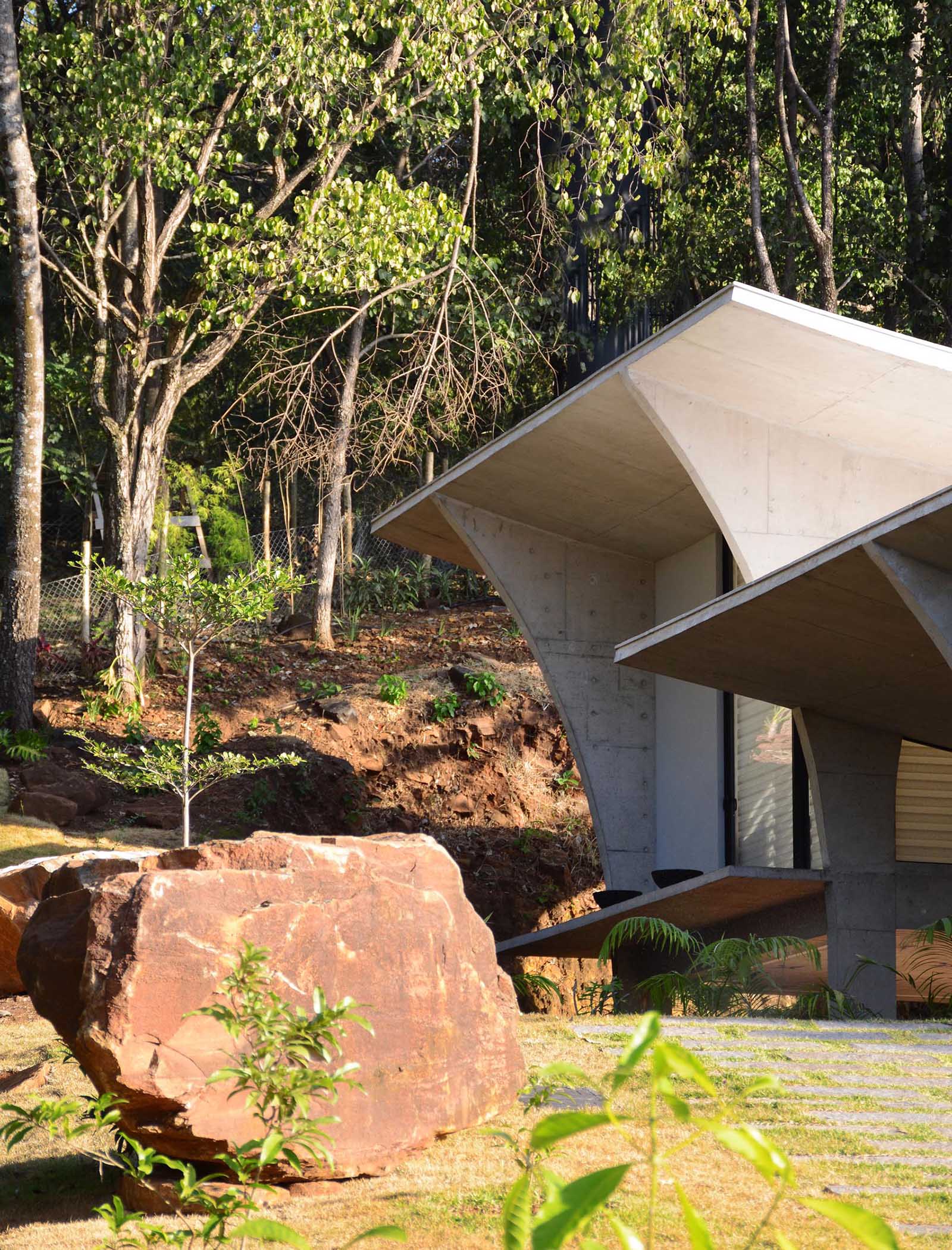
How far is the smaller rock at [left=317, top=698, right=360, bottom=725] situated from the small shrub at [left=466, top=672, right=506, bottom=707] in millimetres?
1837

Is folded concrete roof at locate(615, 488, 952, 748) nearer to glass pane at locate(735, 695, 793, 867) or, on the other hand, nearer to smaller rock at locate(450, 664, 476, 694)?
glass pane at locate(735, 695, 793, 867)

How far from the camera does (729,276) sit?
2302 centimetres

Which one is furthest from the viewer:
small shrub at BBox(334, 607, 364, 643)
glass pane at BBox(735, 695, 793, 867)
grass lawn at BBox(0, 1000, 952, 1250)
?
small shrub at BBox(334, 607, 364, 643)

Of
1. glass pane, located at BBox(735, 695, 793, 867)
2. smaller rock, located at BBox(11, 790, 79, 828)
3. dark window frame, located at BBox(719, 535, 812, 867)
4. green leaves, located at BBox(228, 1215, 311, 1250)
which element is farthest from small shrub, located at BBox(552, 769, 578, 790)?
green leaves, located at BBox(228, 1215, 311, 1250)

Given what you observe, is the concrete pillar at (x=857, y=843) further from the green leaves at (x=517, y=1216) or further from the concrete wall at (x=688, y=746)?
the green leaves at (x=517, y=1216)

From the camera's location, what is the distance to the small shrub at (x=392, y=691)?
61.6 ft

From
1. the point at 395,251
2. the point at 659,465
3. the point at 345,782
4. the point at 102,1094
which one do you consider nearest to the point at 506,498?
the point at 659,465

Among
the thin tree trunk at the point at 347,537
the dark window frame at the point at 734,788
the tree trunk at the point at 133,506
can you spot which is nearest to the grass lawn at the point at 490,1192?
the dark window frame at the point at 734,788

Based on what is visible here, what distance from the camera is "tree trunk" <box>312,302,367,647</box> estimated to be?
19.6 m

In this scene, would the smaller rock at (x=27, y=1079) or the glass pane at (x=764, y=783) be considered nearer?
the smaller rock at (x=27, y=1079)

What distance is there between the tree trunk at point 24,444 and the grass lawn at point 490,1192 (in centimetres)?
1077

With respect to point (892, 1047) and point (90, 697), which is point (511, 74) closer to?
point (90, 697)

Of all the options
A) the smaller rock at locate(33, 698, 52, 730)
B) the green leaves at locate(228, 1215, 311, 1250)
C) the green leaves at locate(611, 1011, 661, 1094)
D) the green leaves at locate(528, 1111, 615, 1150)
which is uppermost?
the smaller rock at locate(33, 698, 52, 730)

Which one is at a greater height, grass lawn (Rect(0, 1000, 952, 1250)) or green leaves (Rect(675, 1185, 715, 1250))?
green leaves (Rect(675, 1185, 715, 1250))
